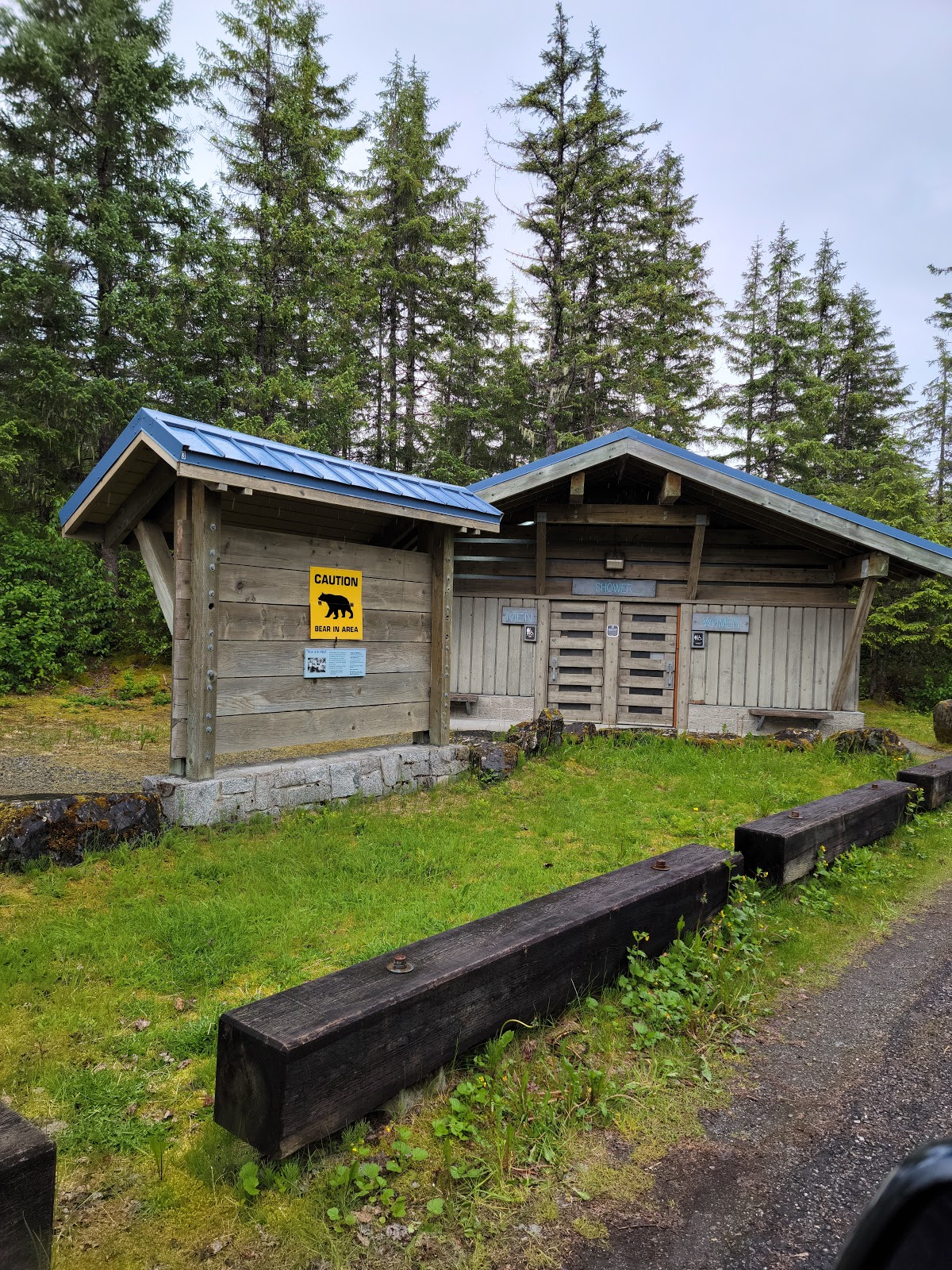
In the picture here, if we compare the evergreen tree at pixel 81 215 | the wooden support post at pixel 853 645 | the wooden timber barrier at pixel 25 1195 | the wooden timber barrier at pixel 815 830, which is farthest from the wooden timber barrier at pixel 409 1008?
the evergreen tree at pixel 81 215

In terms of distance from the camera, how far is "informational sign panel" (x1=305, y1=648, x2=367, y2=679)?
689 cm

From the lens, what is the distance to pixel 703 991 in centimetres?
345

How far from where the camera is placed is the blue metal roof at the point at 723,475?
981cm

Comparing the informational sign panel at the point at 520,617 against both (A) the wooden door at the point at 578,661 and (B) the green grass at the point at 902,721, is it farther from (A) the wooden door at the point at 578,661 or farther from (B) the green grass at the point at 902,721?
(B) the green grass at the point at 902,721

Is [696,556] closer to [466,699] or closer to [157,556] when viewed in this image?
[466,699]

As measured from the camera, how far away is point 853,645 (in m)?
10.6

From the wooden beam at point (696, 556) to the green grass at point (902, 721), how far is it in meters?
5.25

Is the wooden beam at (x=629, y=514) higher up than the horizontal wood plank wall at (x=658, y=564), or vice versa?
the wooden beam at (x=629, y=514)

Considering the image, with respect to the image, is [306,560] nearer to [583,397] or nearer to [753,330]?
[583,397]

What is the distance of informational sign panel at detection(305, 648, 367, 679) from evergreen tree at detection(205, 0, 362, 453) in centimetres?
1040

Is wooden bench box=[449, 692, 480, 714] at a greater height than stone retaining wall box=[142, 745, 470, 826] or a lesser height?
greater

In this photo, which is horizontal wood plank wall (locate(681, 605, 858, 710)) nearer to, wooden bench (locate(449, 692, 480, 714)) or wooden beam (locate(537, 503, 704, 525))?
wooden beam (locate(537, 503, 704, 525))

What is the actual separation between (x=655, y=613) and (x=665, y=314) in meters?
15.3

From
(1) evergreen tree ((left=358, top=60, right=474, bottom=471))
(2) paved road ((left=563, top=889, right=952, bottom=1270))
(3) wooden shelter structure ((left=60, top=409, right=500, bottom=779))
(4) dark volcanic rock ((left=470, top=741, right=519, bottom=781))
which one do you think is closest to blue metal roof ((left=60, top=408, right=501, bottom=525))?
(3) wooden shelter structure ((left=60, top=409, right=500, bottom=779))
